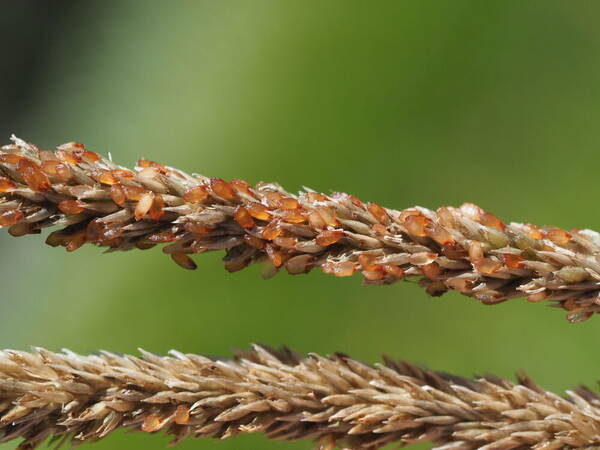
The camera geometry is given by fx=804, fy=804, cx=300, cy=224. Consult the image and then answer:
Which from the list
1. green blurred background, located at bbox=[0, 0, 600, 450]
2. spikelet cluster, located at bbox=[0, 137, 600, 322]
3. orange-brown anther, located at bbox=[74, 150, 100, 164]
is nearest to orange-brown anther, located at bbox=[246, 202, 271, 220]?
spikelet cluster, located at bbox=[0, 137, 600, 322]

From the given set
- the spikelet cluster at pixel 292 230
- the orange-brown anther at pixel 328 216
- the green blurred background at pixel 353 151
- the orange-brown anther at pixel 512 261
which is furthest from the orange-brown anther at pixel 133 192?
the green blurred background at pixel 353 151

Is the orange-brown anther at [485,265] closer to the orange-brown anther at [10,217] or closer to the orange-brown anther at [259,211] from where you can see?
the orange-brown anther at [259,211]

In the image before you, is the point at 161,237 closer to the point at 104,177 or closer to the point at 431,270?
the point at 104,177

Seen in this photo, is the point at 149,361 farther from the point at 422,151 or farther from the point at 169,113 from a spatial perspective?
the point at 169,113

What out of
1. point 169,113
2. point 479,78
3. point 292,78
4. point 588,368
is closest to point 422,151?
point 479,78

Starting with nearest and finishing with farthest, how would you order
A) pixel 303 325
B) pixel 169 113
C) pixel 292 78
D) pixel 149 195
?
pixel 149 195 < pixel 303 325 < pixel 292 78 < pixel 169 113

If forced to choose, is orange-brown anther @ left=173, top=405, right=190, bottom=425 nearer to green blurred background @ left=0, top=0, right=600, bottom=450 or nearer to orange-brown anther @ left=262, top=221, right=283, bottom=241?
orange-brown anther @ left=262, top=221, right=283, bottom=241
